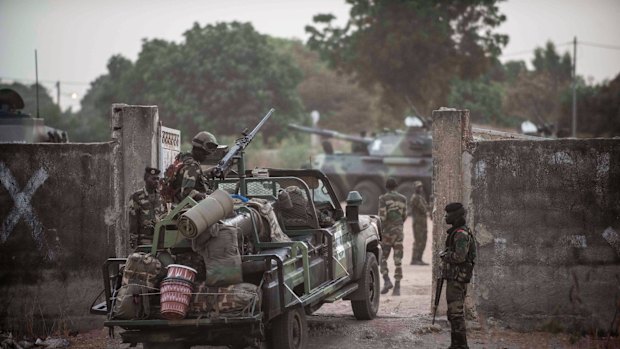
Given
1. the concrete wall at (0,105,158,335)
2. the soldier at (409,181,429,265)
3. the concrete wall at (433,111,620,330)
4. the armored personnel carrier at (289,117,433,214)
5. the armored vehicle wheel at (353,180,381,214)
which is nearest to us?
the concrete wall at (433,111,620,330)

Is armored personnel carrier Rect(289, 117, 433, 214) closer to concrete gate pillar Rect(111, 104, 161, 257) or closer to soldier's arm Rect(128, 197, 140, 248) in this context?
concrete gate pillar Rect(111, 104, 161, 257)

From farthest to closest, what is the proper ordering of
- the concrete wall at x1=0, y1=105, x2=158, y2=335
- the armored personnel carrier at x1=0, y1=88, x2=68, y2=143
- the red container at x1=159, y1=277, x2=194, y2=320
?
1. the armored personnel carrier at x1=0, y1=88, x2=68, y2=143
2. the concrete wall at x1=0, y1=105, x2=158, y2=335
3. the red container at x1=159, y1=277, x2=194, y2=320

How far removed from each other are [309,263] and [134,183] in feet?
7.97

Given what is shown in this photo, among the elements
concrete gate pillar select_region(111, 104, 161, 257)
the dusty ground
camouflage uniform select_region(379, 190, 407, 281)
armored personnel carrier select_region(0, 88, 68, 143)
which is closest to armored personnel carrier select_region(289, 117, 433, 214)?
camouflage uniform select_region(379, 190, 407, 281)

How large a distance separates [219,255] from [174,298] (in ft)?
1.65

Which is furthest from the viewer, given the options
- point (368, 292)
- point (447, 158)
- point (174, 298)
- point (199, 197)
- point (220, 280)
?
point (368, 292)

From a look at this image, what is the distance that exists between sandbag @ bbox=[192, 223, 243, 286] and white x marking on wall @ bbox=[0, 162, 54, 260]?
331 cm

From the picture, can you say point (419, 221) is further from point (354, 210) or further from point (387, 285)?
point (354, 210)

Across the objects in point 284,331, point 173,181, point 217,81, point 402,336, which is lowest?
point 402,336

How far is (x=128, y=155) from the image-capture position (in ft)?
33.6

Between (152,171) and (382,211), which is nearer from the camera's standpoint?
(152,171)

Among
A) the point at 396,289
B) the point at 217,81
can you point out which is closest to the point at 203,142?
the point at 396,289

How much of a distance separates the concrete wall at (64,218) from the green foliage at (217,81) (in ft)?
110

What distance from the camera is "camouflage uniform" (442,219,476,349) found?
28.0ft
